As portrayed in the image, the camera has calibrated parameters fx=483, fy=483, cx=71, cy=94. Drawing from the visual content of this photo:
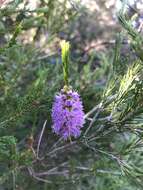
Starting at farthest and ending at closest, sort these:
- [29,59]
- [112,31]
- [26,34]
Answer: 1. [112,31]
2. [26,34]
3. [29,59]

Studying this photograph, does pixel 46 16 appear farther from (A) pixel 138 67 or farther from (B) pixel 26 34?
(B) pixel 26 34

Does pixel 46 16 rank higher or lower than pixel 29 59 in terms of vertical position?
higher

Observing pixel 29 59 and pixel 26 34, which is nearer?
pixel 29 59

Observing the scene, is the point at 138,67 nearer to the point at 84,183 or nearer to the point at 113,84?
the point at 113,84

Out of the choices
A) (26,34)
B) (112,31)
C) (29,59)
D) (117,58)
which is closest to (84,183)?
(29,59)

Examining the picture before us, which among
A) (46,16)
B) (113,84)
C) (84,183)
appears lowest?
(84,183)

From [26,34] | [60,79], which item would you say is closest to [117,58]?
[60,79]

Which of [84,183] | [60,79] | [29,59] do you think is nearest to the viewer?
[60,79]
